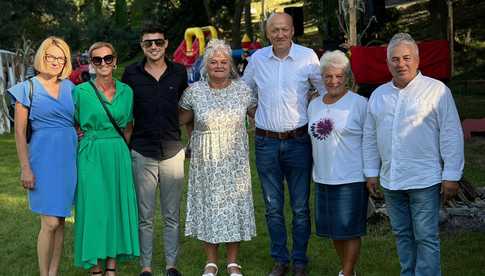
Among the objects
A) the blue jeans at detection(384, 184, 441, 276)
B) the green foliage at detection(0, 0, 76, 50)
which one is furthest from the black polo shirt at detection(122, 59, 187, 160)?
the green foliage at detection(0, 0, 76, 50)

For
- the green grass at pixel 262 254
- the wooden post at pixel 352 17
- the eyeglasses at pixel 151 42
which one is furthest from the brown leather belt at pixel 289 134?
the wooden post at pixel 352 17

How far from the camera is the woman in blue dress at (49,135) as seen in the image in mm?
4316

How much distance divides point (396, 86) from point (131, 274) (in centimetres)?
254

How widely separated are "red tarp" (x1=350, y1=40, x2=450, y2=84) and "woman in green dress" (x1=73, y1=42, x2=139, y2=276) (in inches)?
158

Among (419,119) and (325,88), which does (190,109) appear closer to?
(325,88)

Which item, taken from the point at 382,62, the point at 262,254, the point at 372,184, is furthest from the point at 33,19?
the point at 372,184

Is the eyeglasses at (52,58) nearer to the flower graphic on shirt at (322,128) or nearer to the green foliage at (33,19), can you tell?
the flower graphic on shirt at (322,128)

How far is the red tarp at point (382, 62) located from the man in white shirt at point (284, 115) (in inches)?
132

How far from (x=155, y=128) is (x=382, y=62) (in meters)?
6.61

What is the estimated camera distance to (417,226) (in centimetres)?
380

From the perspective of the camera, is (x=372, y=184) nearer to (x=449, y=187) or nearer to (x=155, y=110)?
(x=449, y=187)

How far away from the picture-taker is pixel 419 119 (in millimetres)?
A: 3697

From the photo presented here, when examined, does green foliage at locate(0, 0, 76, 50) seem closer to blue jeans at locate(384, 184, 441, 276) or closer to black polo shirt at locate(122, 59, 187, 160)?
black polo shirt at locate(122, 59, 187, 160)

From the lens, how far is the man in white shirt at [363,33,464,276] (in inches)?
145
